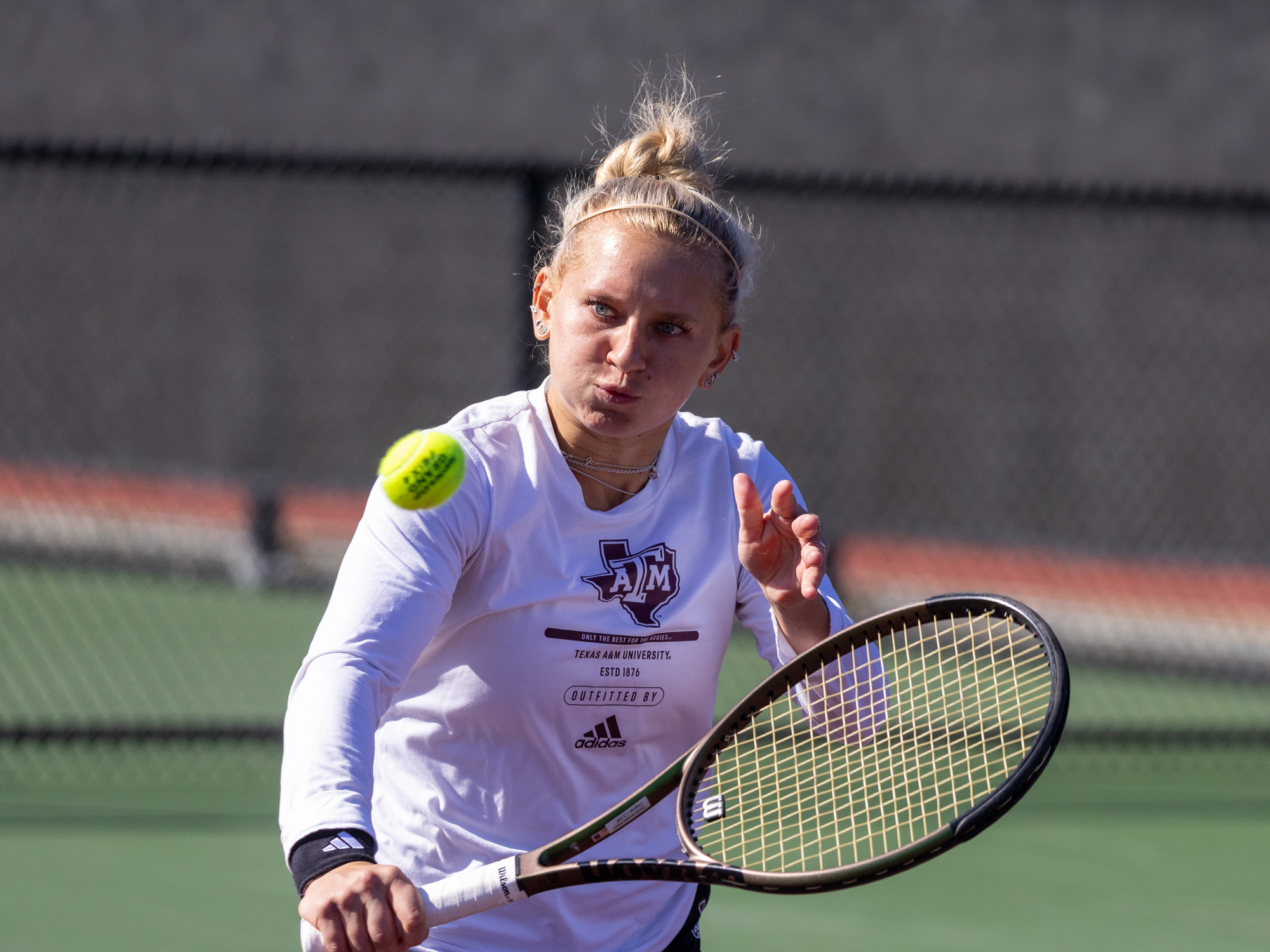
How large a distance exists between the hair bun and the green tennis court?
222cm

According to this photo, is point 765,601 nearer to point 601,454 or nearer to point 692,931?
point 601,454

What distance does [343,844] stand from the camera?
1.71 meters

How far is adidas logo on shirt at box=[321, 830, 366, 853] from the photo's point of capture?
5.59 ft

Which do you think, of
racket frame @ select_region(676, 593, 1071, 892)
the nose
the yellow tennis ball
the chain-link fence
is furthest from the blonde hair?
the chain-link fence

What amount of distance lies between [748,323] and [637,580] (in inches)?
165

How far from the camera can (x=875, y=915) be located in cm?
400

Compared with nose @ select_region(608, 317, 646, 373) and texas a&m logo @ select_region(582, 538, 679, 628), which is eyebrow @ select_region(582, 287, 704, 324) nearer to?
nose @ select_region(608, 317, 646, 373)

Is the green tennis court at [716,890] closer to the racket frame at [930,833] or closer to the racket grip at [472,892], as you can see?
the racket frame at [930,833]

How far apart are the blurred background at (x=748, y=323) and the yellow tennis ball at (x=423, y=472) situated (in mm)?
3784

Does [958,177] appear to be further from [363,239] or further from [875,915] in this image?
[875,915]

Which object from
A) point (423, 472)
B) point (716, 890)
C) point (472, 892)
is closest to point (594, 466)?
point (423, 472)

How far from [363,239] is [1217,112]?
18.2ft

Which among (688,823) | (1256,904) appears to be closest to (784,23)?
(1256,904)

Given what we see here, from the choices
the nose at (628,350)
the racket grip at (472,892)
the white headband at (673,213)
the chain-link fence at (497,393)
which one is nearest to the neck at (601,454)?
the nose at (628,350)
